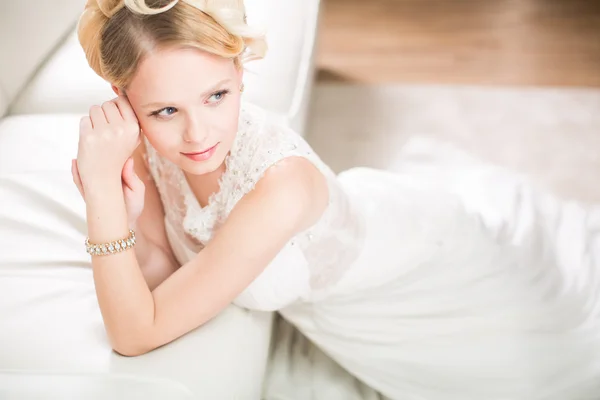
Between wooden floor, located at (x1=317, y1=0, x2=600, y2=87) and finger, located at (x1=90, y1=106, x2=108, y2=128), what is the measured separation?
91.4 inches

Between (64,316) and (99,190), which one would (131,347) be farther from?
(99,190)

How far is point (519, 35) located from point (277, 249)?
2.93 metres

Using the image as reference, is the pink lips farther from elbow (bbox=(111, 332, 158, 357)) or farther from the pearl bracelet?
elbow (bbox=(111, 332, 158, 357))

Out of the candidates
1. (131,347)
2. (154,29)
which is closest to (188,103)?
(154,29)

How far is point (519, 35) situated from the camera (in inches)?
148

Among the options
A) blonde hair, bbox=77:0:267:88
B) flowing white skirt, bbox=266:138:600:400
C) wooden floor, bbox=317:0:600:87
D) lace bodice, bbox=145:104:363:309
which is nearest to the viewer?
blonde hair, bbox=77:0:267:88

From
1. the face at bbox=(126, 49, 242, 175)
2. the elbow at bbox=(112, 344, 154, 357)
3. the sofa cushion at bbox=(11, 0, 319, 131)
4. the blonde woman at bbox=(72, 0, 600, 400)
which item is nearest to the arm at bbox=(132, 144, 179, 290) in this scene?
the blonde woman at bbox=(72, 0, 600, 400)

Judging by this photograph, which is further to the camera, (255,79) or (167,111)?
(255,79)

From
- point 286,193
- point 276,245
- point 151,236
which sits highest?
point 286,193

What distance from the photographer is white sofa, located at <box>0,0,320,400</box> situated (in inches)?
47.6

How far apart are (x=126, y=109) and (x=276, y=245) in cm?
38

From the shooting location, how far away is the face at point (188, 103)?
1129 millimetres

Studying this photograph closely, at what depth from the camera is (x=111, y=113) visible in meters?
1.24

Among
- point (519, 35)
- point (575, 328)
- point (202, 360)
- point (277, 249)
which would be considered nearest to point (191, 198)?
point (277, 249)
